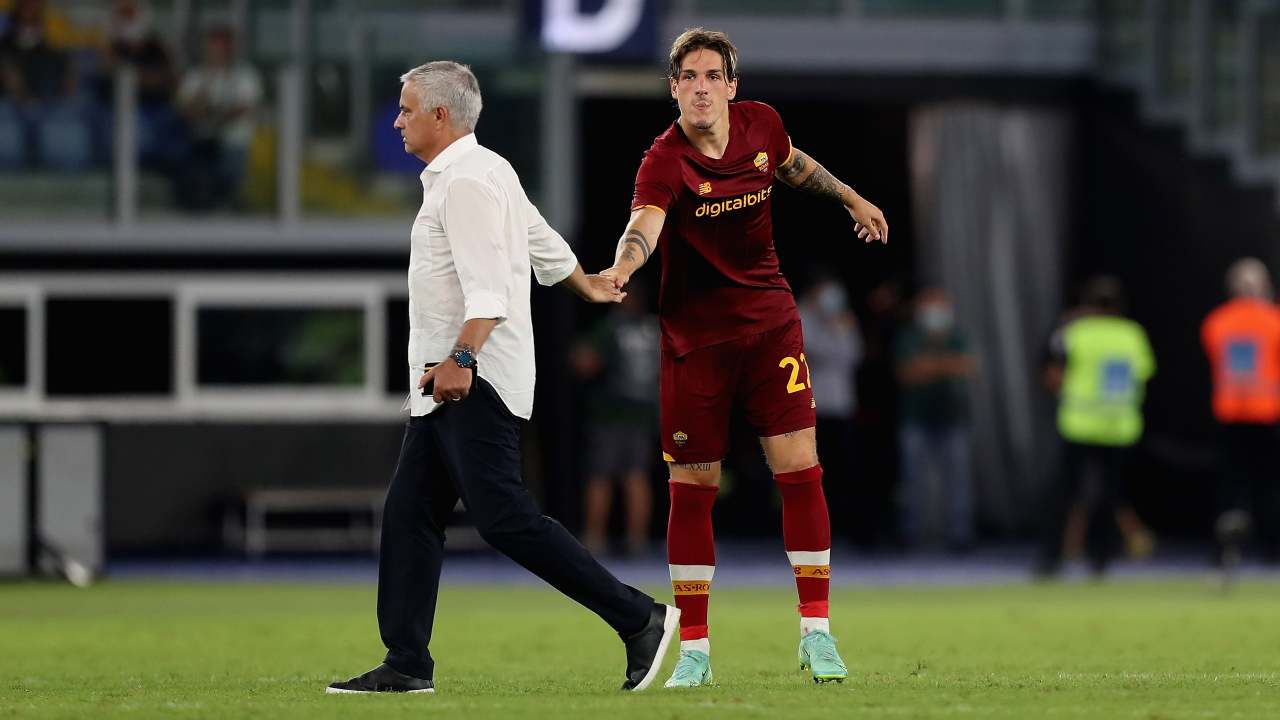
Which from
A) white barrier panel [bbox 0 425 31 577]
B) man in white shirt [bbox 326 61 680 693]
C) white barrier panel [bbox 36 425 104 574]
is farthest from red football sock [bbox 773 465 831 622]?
white barrier panel [bbox 0 425 31 577]

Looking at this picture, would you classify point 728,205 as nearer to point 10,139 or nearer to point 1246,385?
point 1246,385

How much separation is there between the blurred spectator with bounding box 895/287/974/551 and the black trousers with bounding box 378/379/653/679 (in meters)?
10.9

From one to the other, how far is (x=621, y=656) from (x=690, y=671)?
2.13m

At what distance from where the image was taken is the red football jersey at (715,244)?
722cm

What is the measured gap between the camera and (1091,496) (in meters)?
15.7

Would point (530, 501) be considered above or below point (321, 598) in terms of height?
above

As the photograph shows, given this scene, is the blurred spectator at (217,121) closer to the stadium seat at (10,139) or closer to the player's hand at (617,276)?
the stadium seat at (10,139)

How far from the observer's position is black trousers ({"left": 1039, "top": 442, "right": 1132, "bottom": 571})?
15.5 meters

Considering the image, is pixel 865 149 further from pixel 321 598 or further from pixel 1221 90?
pixel 321 598

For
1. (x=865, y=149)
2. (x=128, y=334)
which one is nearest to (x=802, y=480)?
(x=128, y=334)

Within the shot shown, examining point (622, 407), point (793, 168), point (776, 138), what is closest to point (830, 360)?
point (622, 407)

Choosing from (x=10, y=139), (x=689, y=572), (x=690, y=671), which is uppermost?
(x=10, y=139)

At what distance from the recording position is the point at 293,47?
17406mm

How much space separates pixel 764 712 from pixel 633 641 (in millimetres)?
765
